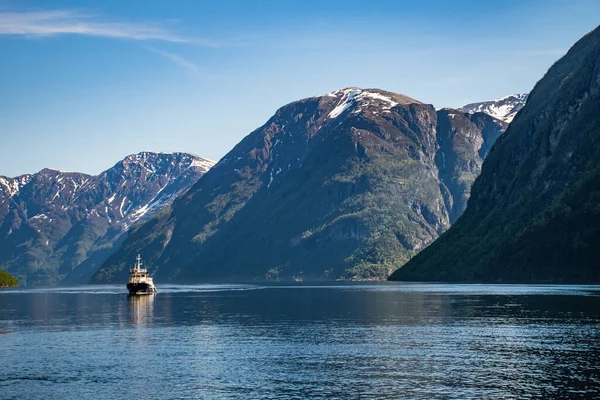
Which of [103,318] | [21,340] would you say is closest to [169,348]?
[21,340]

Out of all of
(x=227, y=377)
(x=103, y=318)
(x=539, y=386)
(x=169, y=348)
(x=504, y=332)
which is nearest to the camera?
(x=539, y=386)

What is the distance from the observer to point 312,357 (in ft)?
371

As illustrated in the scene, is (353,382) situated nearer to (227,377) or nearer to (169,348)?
(227,377)

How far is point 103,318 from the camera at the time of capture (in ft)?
620

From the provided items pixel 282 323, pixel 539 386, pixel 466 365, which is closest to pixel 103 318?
pixel 282 323

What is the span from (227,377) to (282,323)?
7073 cm

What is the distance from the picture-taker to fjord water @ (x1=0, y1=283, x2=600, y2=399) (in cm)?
8825

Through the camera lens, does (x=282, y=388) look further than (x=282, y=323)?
No

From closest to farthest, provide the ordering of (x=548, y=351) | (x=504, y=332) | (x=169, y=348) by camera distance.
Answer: (x=548, y=351) < (x=169, y=348) < (x=504, y=332)

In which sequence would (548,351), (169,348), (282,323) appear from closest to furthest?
(548,351), (169,348), (282,323)

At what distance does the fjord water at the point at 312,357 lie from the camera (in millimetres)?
88250

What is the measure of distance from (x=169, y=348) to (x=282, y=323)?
151 feet

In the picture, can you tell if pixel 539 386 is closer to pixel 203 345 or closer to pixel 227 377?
pixel 227 377

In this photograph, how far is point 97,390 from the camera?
293 feet
